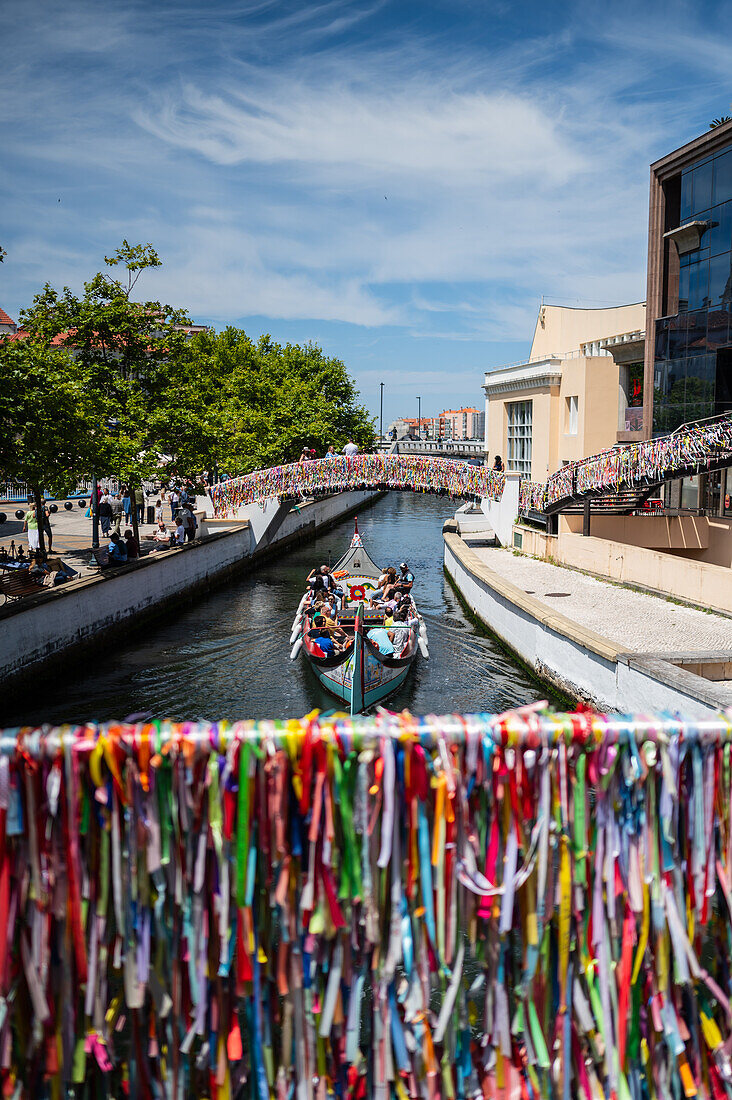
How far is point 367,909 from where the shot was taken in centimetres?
379

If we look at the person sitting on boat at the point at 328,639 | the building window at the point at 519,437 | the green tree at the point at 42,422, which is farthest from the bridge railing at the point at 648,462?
the building window at the point at 519,437

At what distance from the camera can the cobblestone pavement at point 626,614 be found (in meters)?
14.7

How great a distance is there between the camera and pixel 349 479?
36.8 metres

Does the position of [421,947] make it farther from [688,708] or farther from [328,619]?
[328,619]

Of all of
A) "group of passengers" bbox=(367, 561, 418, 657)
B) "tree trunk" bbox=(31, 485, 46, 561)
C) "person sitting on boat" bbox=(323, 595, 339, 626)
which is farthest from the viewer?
"tree trunk" bbox=(31, 485, 46, 561)

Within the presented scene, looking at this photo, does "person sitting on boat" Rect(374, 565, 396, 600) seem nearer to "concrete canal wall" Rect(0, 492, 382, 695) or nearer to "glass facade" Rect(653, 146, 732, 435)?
"concrete canal wall" Rect(0, 492, 382, 695)

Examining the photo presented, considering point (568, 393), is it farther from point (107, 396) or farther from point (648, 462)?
point (107, 396)

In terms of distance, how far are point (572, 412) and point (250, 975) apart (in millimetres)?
41840

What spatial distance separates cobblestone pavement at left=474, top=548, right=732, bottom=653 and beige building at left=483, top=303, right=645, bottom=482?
13669 millimetres

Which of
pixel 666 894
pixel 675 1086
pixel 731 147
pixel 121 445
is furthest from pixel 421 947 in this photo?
pixel 731 147

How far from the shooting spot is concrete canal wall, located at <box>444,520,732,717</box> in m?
10.1

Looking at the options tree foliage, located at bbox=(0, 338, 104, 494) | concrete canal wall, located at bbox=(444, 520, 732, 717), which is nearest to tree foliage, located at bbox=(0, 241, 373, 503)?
tree foliage, located at bbox=(0, 338, 104, 494)

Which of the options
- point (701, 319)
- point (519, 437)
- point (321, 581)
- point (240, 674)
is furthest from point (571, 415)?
point (240, 674)

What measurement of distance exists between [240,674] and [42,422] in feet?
23.0
